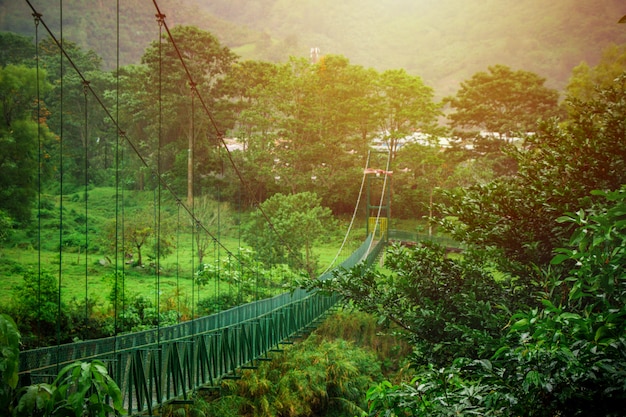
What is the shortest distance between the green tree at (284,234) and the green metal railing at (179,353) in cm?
547

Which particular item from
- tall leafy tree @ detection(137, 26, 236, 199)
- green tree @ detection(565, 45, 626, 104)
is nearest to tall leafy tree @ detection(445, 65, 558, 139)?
green tree @ detection(565, 45, 626, 104)

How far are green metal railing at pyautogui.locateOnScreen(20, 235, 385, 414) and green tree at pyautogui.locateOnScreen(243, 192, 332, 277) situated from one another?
5.47 m

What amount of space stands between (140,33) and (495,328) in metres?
24.4

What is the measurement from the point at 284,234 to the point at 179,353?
9.78m

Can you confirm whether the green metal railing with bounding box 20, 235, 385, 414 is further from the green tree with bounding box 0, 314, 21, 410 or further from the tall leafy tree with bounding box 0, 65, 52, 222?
the tall leafy tree with bounding box 0, 65, 52, 222

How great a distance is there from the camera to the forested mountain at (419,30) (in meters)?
29.2

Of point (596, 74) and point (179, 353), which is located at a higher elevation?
point (596, 74)

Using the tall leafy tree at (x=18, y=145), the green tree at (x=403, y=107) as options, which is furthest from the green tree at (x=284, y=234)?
the green tree at (x=403, y=107)

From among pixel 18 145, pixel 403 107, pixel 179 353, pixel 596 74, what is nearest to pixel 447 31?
pixel 596 74

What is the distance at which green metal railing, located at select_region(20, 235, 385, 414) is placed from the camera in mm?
4398

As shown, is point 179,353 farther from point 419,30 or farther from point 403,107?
point 419,30

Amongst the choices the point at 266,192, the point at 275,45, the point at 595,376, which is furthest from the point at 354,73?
the point at 595,376

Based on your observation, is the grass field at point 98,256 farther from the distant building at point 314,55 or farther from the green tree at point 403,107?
the distant building at point 314,55

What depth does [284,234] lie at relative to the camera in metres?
15.0
